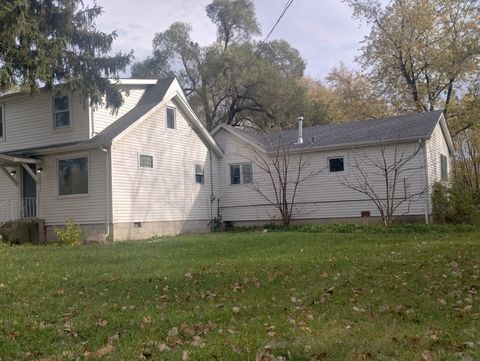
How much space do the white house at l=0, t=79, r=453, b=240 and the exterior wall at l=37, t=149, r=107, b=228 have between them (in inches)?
1.3

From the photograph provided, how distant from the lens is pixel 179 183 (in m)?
19.6

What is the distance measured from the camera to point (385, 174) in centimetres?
1772

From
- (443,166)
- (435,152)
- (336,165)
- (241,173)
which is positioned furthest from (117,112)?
(443,166)

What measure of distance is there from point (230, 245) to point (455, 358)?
8.78 m

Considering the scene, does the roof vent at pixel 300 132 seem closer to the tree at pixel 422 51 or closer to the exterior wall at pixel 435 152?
the exterior wall at pixel 435 152

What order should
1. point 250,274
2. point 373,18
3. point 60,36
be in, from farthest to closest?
point 373,18 → point 60,36 → point 250,274

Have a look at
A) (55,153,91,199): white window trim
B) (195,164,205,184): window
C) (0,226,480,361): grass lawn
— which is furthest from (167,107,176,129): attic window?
(0,226,480,361): grass lawn

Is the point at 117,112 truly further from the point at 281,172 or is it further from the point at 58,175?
the point at 281,172

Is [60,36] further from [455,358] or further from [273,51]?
[273,51]

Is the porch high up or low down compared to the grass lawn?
up

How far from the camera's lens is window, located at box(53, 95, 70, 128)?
17617 millimetres

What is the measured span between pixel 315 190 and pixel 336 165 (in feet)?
4.29

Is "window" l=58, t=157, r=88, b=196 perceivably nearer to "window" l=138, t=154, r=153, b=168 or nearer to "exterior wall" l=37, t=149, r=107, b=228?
"exterior wall" l=37, t=149, r=107, b=228

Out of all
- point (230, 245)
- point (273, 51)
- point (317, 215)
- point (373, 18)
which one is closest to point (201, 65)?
point (273, 51)
